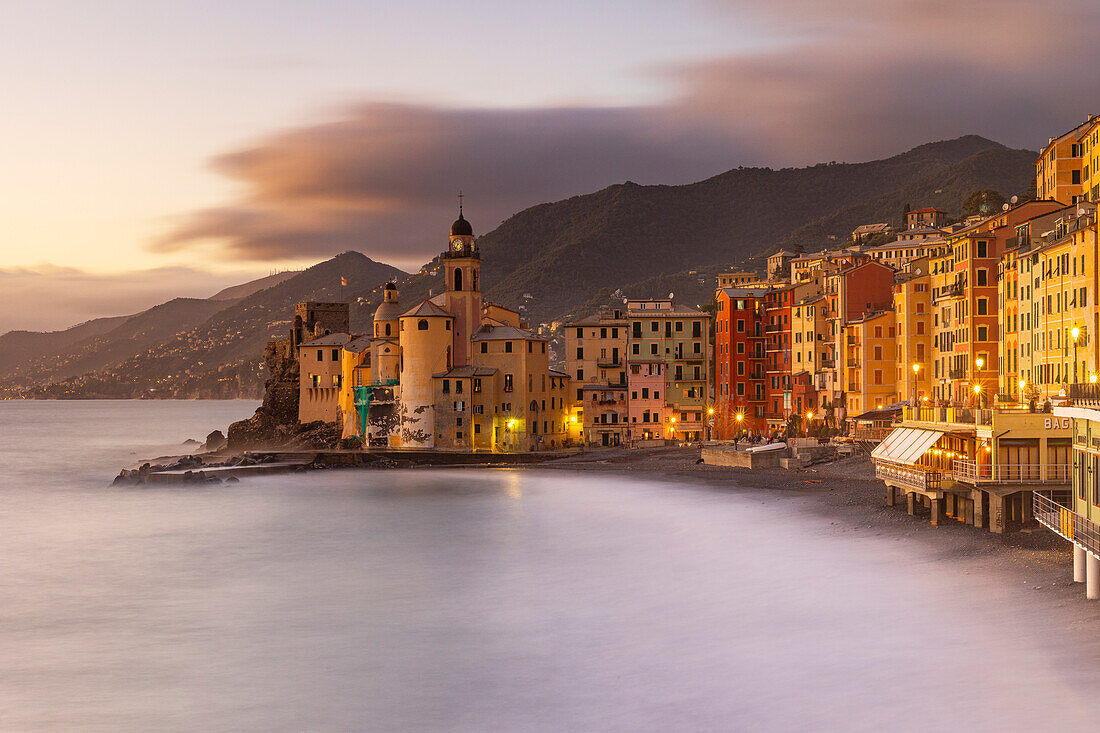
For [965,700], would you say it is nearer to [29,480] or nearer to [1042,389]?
[1042,389]

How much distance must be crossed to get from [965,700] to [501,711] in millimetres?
11140

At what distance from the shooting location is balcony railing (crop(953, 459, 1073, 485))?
38.4 meters

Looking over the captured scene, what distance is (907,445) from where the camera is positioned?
1866 inches

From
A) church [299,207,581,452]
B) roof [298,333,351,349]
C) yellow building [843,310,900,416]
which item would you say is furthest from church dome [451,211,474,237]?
yellow building [843,310,900,416]

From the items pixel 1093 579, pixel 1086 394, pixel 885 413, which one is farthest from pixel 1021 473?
pixel 885 413

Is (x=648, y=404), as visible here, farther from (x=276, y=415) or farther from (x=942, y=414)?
(x=942, y=414)

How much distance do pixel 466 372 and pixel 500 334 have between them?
5.24m

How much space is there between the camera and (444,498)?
7519 cm

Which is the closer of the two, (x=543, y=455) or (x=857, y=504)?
(x=857, y=504)

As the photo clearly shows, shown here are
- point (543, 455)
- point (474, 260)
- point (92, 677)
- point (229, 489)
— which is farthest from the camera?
point (474, 260)

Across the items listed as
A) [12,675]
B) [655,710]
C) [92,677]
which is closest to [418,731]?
[655,710]

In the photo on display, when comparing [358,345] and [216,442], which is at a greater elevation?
[358,345]

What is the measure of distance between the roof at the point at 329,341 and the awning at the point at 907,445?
7226 cm

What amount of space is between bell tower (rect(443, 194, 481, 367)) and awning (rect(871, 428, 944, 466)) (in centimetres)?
5616
